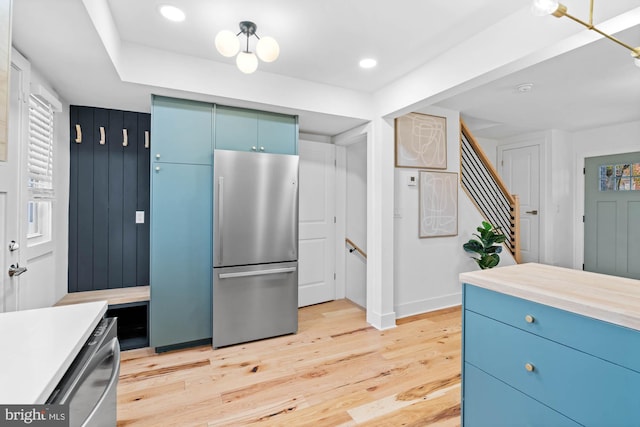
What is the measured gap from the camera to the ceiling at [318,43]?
1.80 meters

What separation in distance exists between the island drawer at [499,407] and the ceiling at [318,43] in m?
1.86

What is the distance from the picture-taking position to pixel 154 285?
261 cm

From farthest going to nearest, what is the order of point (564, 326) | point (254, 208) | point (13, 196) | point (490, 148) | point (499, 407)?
point (490, 148), point (254, 208), point (13, 196), point (499, 407), point (564, 326)

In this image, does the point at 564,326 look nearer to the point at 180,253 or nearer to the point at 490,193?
the point at 180,253

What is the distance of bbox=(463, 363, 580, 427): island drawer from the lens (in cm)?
121

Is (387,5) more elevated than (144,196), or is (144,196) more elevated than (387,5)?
(387,5)

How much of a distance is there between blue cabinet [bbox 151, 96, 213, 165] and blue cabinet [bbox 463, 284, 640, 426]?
2.39 metres

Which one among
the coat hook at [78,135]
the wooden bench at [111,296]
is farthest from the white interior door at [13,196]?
the coat hook at [78,135]

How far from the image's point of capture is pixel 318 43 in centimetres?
230

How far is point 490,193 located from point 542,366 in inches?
154

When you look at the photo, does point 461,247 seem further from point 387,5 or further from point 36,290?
point 36,290

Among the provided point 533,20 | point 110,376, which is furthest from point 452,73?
point 110,376

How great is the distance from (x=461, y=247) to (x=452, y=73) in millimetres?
2251

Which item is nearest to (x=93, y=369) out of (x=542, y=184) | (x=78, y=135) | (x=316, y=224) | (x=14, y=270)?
(x=14, y=270)
